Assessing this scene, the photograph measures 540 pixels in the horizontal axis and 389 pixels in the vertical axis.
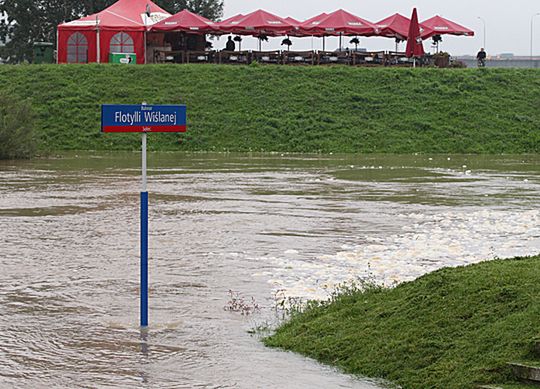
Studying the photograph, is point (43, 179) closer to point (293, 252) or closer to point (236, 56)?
point (293, 252)

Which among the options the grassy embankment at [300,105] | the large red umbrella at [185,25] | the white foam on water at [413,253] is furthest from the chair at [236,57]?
the white foam on water at [413,253]

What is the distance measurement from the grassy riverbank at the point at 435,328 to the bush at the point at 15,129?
25.5 metres

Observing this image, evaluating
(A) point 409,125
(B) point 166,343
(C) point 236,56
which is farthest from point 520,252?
(C) point 236,56

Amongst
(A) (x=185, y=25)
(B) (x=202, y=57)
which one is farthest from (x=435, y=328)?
(A) (x=185, y=25)

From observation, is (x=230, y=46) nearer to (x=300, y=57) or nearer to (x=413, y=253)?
(x=300, y=57)

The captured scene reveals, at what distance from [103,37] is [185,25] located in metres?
4.45

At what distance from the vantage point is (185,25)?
51438 mm

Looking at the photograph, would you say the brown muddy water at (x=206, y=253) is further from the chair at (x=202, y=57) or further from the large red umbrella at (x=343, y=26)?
the large red umbrella at (x=343, y=26)

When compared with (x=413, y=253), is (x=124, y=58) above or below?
above

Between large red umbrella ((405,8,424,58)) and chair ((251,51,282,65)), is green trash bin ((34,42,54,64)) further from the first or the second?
large red umbrella ((405,8,424,58))

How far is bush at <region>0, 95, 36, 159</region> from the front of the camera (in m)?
33.5

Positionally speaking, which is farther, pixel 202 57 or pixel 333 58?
pixel 333 58

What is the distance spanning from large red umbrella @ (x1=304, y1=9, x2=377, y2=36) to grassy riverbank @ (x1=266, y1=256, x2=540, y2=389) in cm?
4364

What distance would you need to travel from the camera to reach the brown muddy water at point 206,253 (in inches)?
334
